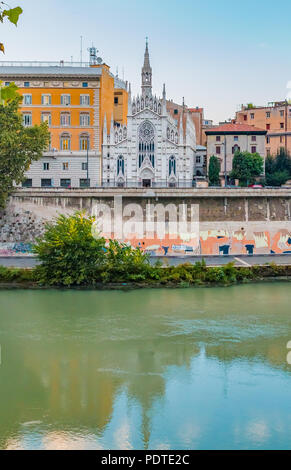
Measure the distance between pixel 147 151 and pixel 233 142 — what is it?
9005 millimetres

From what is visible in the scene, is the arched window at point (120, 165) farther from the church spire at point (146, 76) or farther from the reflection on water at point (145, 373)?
the reflection on water at point (145, 373)

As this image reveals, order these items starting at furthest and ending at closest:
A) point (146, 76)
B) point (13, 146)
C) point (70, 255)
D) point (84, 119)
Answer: point (146, 76) < point (84, 119) < point (13, 146) < point (70, 255)

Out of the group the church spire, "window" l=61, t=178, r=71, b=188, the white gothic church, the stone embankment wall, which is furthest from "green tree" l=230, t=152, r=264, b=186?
the stone embankment wall

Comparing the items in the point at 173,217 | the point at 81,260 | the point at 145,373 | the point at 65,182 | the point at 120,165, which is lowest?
the point at 145,373

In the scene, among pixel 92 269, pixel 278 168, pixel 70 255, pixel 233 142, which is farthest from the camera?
pixel 278 168

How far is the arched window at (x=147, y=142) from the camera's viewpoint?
45.3 meters

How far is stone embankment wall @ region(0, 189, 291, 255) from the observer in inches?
1374

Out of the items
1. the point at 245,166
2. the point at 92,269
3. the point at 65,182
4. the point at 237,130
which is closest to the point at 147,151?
the point at 65,182

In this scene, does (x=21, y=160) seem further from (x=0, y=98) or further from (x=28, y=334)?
(x=0, y=98)

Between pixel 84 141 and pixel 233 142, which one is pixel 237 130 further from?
pixel 84 141

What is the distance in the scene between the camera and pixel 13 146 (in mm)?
33031

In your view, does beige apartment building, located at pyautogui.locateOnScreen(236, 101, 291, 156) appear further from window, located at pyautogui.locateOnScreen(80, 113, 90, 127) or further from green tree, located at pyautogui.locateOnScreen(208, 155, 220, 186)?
window, located at pyautogui.locateOnScreen(80, 113, 90, 127)

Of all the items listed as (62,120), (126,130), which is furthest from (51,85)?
(126,130)
